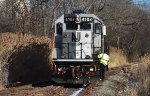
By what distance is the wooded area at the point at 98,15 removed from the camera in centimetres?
3816

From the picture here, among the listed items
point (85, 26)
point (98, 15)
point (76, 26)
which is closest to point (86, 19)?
point (85, 26)

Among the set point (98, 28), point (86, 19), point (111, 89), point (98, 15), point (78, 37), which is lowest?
point (111, 89)

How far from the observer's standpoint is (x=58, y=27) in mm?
23266

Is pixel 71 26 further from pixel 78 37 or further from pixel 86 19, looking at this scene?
pixel 86 19

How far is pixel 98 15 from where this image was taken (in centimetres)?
5228

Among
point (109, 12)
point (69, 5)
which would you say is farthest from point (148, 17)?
point (69, 5)

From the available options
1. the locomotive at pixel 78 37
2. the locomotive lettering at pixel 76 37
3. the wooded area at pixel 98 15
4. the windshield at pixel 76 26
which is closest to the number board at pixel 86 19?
the locomotive at pixel 78 37

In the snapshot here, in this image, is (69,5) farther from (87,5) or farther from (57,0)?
(87,5)

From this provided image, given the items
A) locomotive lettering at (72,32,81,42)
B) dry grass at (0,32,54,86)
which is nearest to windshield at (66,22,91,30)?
locomotive lettering at (72,32,81,42)

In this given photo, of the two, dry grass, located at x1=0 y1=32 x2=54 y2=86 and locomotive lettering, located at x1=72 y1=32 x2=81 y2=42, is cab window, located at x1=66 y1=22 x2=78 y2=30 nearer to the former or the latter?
locomotive lettering, located at x1=72 y1=32 x2=81 y2=42

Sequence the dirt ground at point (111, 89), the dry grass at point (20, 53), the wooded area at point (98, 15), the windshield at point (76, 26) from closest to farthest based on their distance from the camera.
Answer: the dirt ground at point (111, 89)
the dry grass at point (20, 53)
the windshield at point (76, 26)
the wooded area at point (98, 15)

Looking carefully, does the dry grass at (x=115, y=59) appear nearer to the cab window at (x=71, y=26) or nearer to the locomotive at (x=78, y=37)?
the locomotive at (x=78, y=37)

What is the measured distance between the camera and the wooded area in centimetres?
3816

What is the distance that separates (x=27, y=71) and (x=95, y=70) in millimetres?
6264
